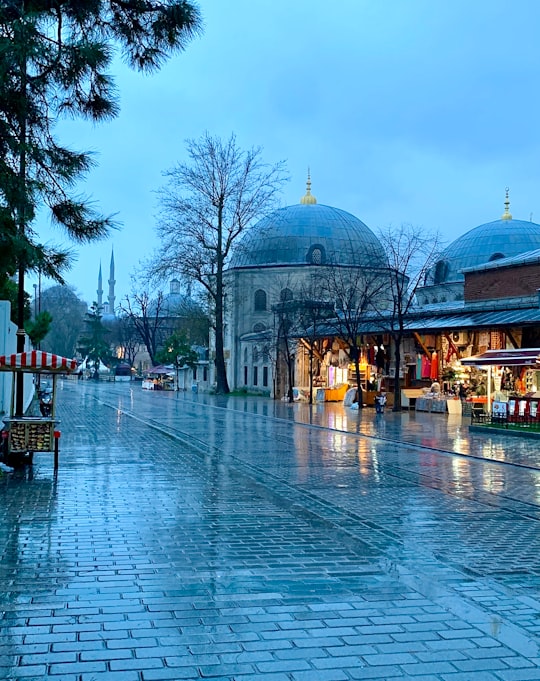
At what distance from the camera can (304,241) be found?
225 ft

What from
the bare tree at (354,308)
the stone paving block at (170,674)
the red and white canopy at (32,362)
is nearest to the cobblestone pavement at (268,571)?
the stone paving block at (170,674)

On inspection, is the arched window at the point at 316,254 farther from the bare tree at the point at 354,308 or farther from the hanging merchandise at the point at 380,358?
the hanging merchandise at the point at 380,358

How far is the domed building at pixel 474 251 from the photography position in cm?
6203

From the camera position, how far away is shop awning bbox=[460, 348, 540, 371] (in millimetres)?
25605

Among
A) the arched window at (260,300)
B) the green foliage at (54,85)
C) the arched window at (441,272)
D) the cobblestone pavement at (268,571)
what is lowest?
the cobblestone pavement at (268,571)

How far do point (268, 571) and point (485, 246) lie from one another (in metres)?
59.2

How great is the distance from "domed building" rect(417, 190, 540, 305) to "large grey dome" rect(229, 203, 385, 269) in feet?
18.2

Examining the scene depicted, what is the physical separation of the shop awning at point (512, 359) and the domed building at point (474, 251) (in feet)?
109

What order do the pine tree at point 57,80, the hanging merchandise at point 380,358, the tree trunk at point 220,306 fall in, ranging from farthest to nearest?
the tree trunk at point 220,306 < the hanging merchandise at point 380,358 < the pine tree at point 57,80

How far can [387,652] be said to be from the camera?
5207 millimetres

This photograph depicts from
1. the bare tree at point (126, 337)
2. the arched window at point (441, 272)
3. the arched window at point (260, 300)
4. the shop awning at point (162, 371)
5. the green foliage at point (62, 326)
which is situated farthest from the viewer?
the green foliage at point (62, 326)

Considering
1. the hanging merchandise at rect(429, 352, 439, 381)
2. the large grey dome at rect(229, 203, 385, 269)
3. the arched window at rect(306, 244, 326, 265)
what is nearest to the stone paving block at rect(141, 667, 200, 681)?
the hanging merchandise at rect(429, 352, 439, 381)

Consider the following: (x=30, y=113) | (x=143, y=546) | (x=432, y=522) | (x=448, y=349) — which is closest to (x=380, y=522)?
(x=432, y=522)

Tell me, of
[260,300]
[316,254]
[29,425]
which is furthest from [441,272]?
[29,425]
